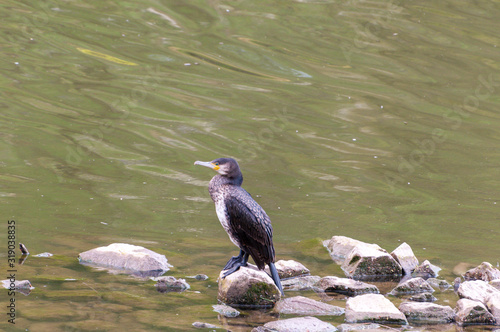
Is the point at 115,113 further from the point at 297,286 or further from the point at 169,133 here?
the point at 297,286

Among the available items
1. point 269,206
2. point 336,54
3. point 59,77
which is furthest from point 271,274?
point 336,54

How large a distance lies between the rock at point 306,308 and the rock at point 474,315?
1118 millimetres

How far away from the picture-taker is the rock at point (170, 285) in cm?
749

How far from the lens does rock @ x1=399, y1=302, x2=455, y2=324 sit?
7059mm

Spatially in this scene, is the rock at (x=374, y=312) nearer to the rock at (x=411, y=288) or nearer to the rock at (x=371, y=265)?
the rock at (x=411, y=288)

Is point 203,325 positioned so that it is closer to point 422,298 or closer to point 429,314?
point 429,314

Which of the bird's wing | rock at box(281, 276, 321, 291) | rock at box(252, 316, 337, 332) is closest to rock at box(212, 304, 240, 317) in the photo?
rock at box(252, 316, 337, 332)

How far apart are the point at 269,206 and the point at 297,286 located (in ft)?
12.1

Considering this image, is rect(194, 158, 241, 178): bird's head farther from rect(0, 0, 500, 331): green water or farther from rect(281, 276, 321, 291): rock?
rect(281, 276, 321, 291): rock

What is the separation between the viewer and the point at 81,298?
6992 millimetres

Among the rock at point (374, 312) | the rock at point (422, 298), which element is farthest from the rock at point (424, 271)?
the rock at point (374, 312)

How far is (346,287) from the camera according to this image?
776 cm

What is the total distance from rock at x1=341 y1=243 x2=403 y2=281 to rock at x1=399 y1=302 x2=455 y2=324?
1245 millimetres

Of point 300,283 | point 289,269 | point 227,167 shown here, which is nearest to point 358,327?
point 300,283
